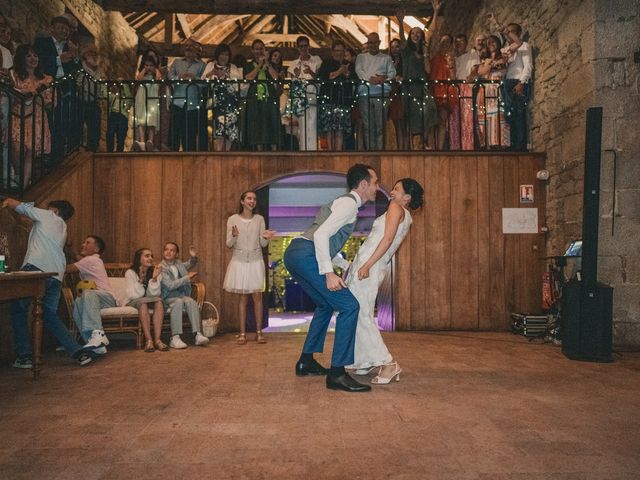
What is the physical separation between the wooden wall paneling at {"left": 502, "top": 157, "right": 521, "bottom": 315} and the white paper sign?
7cm

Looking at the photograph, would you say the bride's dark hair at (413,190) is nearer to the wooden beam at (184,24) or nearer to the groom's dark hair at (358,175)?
the groom's dark hair at (358,175)

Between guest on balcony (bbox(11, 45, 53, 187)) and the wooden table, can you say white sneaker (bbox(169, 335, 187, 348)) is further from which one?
guest on balcony (bbox(11, 45, 53, 187))

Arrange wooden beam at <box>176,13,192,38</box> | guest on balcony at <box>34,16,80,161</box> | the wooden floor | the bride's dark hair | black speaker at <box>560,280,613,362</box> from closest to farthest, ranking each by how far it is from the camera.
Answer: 1. the wooden floor
2. the bride's dark hair
3. black speaker at <box>560,280,613,362</box>
4. guest on balcony at <box>34,16,80,161</box>
5. wooden beam at <box>176,13,192,38</box>

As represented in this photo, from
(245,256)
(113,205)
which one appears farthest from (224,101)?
(245,256)

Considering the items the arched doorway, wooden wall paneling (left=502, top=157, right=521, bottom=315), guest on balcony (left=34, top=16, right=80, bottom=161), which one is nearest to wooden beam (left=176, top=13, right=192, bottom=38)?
the arched doorway

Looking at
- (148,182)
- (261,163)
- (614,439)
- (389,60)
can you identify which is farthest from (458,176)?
(614,439)

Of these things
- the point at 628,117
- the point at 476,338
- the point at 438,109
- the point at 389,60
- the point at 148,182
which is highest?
the point at 389,60

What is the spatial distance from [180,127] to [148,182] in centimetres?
92

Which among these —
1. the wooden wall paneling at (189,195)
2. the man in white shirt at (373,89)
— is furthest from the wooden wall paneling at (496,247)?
the wooden wall paneling at (189,195)

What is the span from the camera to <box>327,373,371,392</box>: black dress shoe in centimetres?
337

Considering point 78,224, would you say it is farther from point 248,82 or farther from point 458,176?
point 458,176

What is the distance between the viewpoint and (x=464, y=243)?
6.32 m

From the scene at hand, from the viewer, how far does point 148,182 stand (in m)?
6.31

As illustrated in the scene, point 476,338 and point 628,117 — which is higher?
point 628,117
